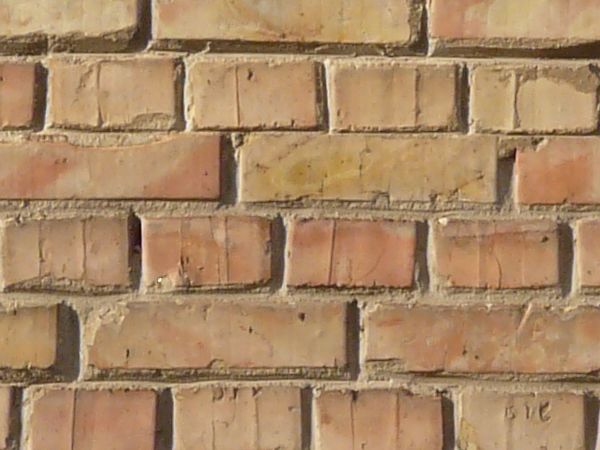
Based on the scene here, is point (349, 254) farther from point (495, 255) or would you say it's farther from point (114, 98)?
point (114, 98)

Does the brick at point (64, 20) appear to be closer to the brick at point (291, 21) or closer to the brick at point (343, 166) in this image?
the brick at point (291, 21)

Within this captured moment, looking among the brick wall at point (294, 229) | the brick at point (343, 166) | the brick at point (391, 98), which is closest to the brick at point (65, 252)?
the brick wall at point (294, 229)

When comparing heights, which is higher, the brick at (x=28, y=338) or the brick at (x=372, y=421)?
the brick at (x=28, y=338)

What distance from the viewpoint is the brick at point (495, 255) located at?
90 centimetres

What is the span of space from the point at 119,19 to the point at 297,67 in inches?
6.6

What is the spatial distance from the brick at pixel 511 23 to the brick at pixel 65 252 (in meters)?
0.34

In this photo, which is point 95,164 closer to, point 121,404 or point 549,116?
point 121,404

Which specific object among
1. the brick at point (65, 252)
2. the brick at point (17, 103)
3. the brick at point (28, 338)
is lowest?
the brick at point (28, 338)

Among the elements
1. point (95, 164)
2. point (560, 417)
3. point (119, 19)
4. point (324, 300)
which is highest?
point (119, 19)

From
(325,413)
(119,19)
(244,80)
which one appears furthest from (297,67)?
(325,413)

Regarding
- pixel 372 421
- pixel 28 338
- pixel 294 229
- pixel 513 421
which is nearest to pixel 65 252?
pixel 28 338

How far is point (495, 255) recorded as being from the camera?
2.95ft

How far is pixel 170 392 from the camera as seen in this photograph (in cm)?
89

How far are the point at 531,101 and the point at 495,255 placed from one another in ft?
0.48
